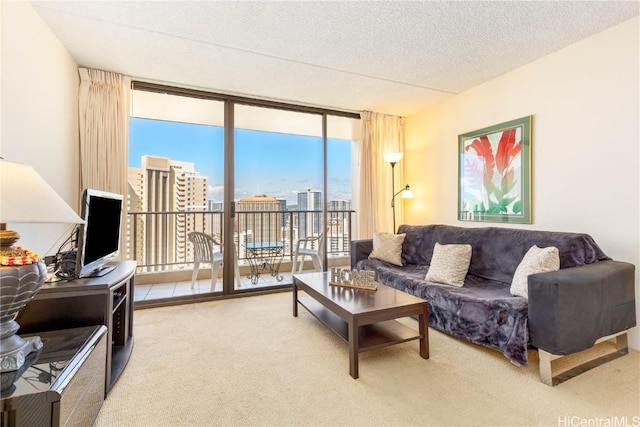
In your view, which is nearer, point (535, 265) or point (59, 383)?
point (59, 383)

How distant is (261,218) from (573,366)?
3.82 metres

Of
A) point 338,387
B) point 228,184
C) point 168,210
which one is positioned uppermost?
point 228,184

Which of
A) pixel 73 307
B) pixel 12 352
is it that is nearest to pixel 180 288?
pixel 73 307

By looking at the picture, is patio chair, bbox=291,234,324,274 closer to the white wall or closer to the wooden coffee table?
the wooden coffee table

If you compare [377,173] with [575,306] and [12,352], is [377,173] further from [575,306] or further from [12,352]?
[12,352]

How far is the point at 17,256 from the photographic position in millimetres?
1180

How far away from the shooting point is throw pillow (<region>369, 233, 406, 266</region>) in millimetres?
3363

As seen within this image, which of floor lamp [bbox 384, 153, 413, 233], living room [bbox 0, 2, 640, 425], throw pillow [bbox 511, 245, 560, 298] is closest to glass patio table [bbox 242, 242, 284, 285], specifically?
floor lamp [bbox 384, 153, 413, 233]

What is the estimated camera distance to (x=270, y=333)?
247cm

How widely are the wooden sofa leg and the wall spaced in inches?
129

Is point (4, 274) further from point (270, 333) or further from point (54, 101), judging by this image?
point (54, 101)

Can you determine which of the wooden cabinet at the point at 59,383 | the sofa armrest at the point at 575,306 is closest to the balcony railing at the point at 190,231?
the wooden cabinet at the point at 59,383

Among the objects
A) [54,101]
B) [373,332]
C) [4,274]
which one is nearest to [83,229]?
[4,274]

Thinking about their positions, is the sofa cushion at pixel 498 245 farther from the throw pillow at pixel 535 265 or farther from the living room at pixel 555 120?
the living room at pixel 555 120
